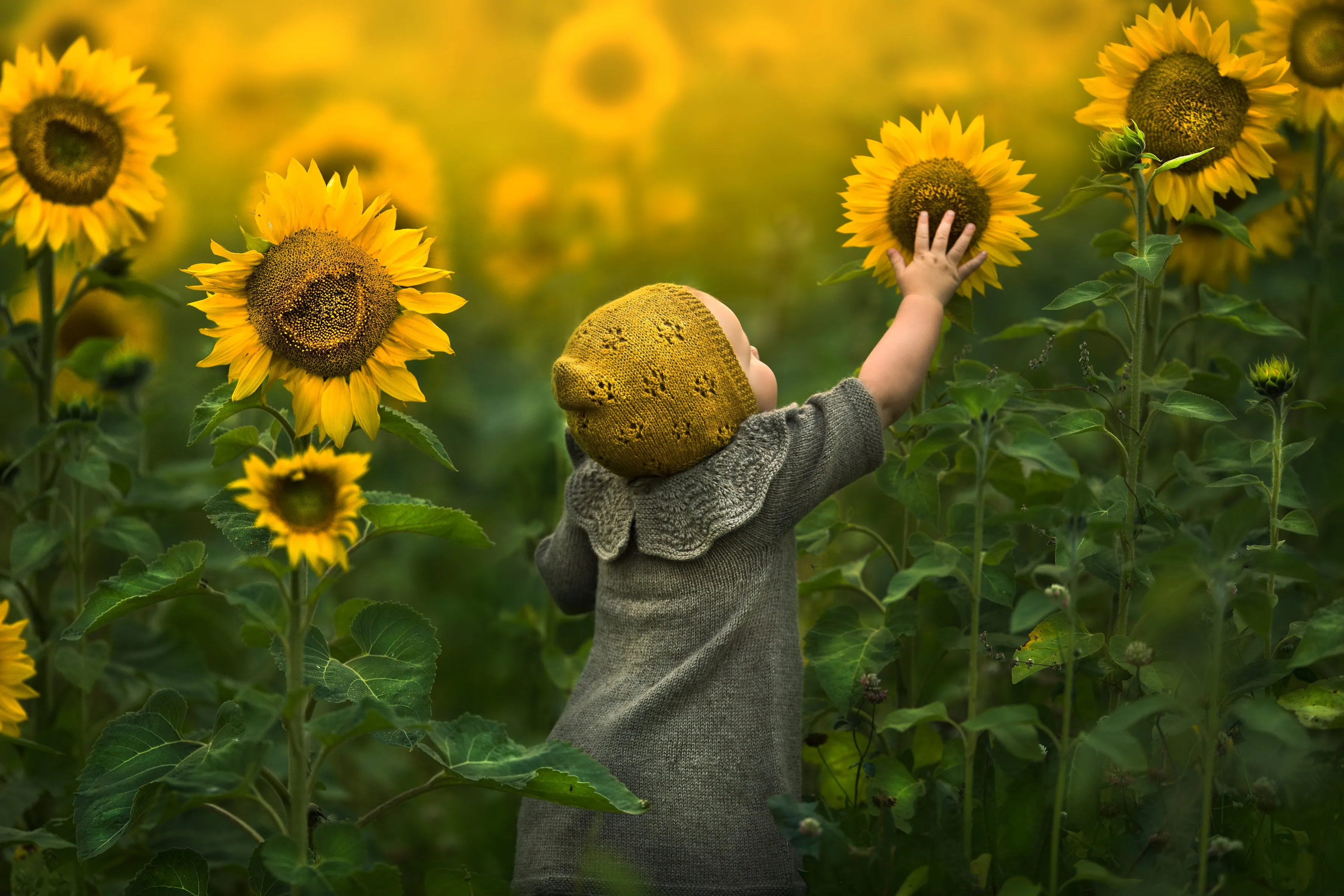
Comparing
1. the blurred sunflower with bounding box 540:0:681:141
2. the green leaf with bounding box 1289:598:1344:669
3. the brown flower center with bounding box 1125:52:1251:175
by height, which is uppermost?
the blurred sunflower with bounding box 540:0:681:141

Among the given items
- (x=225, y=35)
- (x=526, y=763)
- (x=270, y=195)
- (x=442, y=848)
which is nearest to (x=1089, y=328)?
(x=526, y=763)

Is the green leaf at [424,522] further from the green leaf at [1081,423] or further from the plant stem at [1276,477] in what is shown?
the plant stem at [1276,477]

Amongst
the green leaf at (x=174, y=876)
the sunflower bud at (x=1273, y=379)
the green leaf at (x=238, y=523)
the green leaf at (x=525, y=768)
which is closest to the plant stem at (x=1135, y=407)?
the sunflower bud at (x=1273, y=379)

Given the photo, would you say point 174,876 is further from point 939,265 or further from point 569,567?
point 939,265

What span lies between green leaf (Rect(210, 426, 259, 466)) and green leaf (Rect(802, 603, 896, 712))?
0.80m

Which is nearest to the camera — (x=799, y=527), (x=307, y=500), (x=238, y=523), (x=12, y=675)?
(x=307, y=500)

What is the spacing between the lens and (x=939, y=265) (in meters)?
1.70

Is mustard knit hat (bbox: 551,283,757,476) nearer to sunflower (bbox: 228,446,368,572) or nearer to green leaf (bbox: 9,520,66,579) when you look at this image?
sunflower (bbox: 228,446,368,572)

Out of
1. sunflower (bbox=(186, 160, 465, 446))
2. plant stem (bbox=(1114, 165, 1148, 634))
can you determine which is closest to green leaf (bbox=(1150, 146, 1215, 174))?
plant stem (bbox=(1114, 165, 1148, 634))

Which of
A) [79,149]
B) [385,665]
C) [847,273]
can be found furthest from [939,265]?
[79,149]

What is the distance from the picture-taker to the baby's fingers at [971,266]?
1701mm

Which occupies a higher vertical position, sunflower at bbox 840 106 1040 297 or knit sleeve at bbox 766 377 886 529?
sunflower at bbox 840 106 1040 297

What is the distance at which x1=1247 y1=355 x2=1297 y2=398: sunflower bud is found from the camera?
1582 millimetres

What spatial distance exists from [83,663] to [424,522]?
821 millimetres
